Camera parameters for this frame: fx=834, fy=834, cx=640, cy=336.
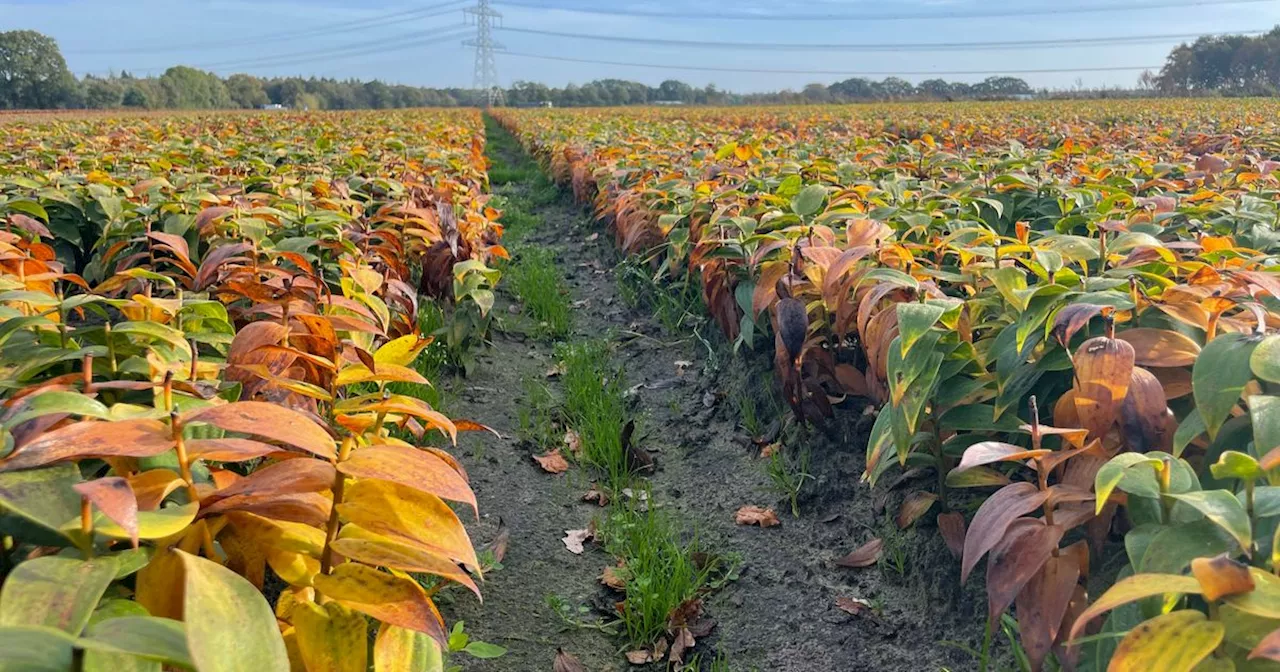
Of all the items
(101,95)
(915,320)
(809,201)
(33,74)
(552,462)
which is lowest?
(552,462)

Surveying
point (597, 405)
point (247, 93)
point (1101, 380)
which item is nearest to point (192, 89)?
point (247, 93)

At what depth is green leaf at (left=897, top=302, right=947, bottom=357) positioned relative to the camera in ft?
4.35

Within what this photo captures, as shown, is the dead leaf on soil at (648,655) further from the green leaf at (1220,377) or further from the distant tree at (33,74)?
the distant tree at (33,74)

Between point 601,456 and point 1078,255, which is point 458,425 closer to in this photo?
point 1078,255

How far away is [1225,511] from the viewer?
86cm

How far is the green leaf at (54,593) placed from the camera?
2.10 feet

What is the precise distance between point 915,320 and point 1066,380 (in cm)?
38

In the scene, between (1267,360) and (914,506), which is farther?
(914,506)

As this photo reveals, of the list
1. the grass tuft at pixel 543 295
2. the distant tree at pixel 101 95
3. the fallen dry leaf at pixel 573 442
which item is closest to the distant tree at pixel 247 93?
the distant tree at pixel 101 95

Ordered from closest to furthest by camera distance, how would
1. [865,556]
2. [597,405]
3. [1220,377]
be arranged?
[1220,377], [865,556], [597,405]

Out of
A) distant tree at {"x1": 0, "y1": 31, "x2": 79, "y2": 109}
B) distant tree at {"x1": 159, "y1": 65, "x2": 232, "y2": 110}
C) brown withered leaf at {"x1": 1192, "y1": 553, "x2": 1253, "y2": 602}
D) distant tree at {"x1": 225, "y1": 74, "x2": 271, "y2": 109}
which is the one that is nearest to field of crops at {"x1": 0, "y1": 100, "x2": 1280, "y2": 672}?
brown withered leaf at {"x1": 1192, "y1": 553, "x2": 1253, "y2": 602}

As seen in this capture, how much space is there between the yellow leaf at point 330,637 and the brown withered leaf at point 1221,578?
84 cm

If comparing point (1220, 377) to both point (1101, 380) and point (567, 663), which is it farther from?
point (567, 663)

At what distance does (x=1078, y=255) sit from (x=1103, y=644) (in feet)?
2.80
